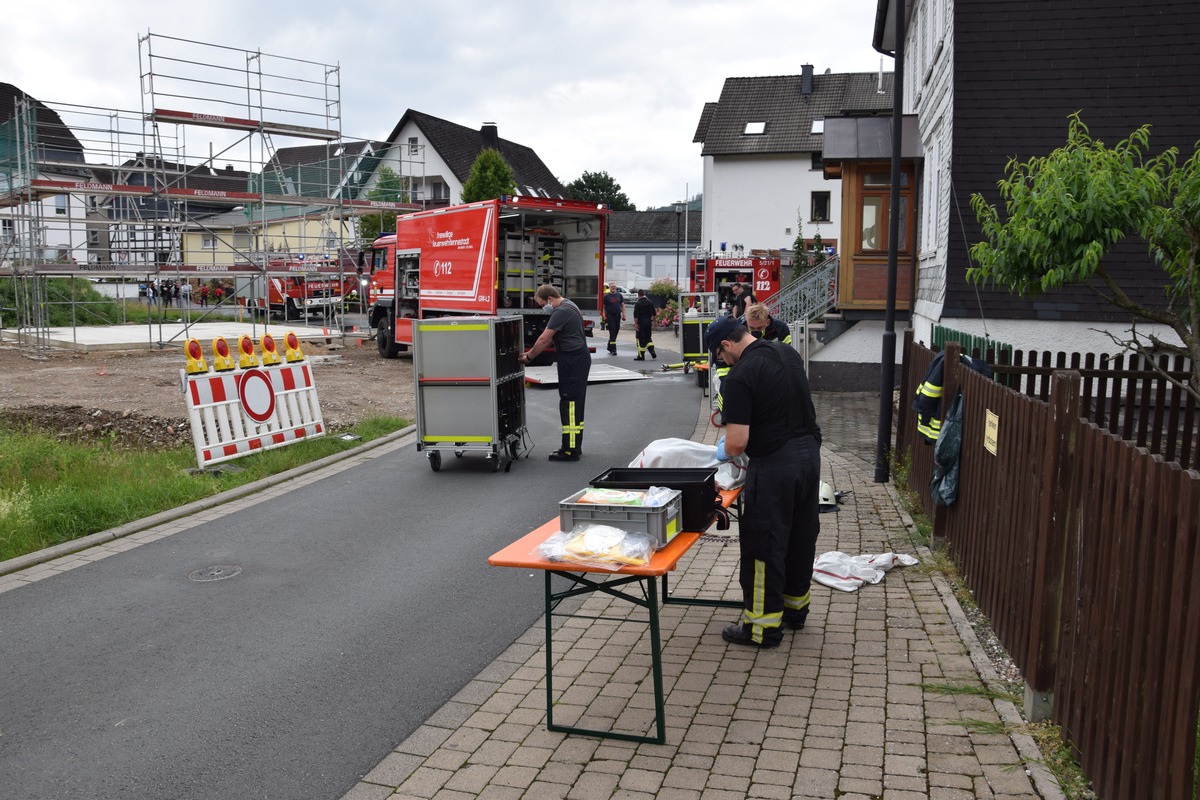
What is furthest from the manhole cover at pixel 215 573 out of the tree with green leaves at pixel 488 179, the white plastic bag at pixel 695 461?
the tree with green leaves at pixel 488 179

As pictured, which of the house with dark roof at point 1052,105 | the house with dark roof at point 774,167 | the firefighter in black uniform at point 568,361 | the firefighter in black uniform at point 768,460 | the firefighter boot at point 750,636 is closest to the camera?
the firefighter in black uniform at point 768,460

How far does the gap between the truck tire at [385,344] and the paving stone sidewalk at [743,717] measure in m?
19.0

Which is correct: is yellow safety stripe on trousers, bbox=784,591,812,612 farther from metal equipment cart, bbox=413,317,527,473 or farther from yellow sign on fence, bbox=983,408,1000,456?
metal equipment cart, bbox=413,317,527,473

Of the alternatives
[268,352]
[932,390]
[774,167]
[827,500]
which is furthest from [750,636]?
[774,167]

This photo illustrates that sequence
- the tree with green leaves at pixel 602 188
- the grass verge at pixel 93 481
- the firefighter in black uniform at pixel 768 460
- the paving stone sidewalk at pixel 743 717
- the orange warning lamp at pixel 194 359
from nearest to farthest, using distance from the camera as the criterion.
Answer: the paving stone sidewalk at pixel 743 717 → the firefighter in black uniform at pixel 768 460 → the grass verge at pixel 93 481 → the orange warning lamp at pixel 194 359 → the tree with green leaves at pixel 602 188

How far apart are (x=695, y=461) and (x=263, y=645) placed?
8.90 feet

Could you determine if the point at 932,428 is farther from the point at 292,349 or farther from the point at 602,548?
the point at 292,349

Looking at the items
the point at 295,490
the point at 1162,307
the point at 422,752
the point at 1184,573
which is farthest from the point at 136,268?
the point at 1184,573

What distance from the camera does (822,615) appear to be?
6.34 meters

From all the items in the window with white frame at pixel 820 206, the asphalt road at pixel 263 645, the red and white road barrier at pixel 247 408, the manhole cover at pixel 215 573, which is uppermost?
the window with white frame at pixel 820 206

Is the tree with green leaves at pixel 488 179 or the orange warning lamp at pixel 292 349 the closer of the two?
the orange warning lamp at pixel 292 349

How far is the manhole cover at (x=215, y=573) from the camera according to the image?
744 centimetres

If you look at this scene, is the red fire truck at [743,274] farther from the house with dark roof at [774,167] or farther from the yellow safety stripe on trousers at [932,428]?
the yellow safety stripe on trousers at [932,428]

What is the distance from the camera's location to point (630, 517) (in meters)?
4.78
